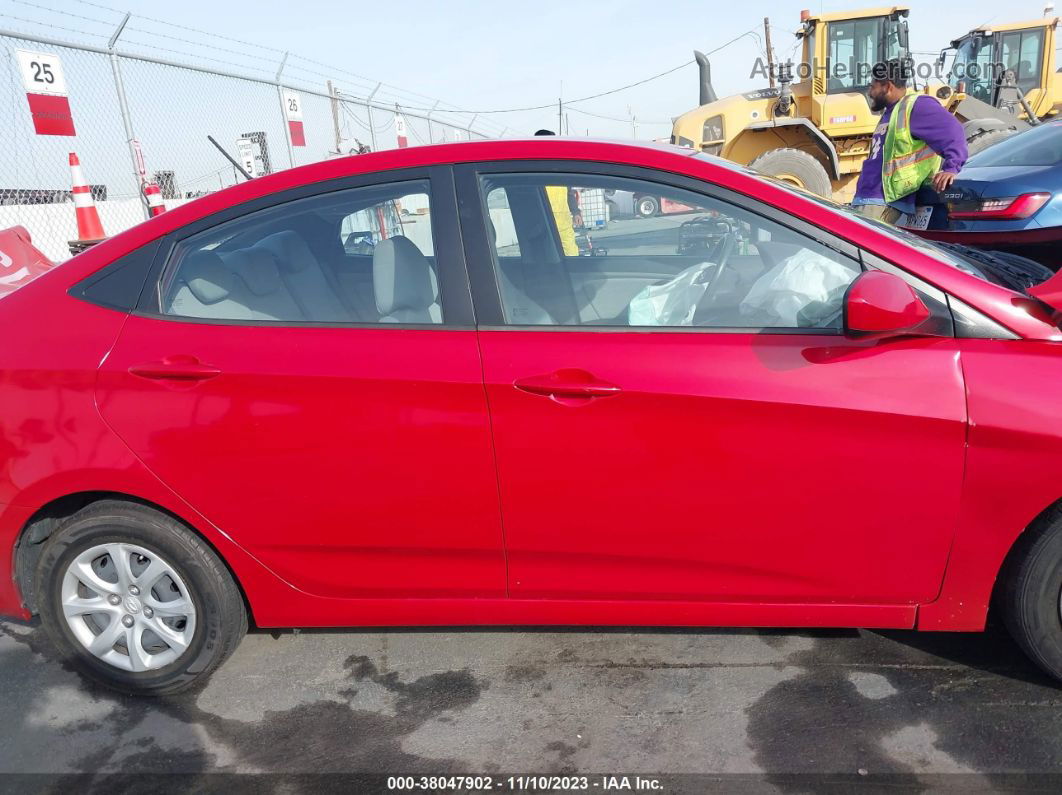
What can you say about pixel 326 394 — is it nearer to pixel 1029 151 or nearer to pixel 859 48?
pixel 1029 151

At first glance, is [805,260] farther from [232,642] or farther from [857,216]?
[232,642]

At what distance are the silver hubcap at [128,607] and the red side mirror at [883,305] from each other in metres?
2.04

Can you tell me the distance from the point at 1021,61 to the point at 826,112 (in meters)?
5.03

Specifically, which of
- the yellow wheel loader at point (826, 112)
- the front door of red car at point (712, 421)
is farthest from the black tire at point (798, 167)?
the front door of red car at point (712, 421)

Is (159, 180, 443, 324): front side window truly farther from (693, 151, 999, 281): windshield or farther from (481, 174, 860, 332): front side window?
(693, 151, 999, 281): windshield

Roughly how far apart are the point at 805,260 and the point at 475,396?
949 mm

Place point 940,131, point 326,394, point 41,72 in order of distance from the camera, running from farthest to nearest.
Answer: point 41,72
point 940,131
point 326,394

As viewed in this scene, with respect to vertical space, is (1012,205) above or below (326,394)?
above

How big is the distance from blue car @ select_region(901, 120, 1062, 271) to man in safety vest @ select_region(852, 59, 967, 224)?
0.57 ft

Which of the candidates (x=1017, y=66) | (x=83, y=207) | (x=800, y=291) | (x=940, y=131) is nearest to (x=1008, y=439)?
(x=800, y=291)

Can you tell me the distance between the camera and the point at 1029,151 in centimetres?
467

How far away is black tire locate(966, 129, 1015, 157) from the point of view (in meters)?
9.34

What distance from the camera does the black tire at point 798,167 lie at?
31.8 feet

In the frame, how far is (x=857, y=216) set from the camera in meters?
2.31
